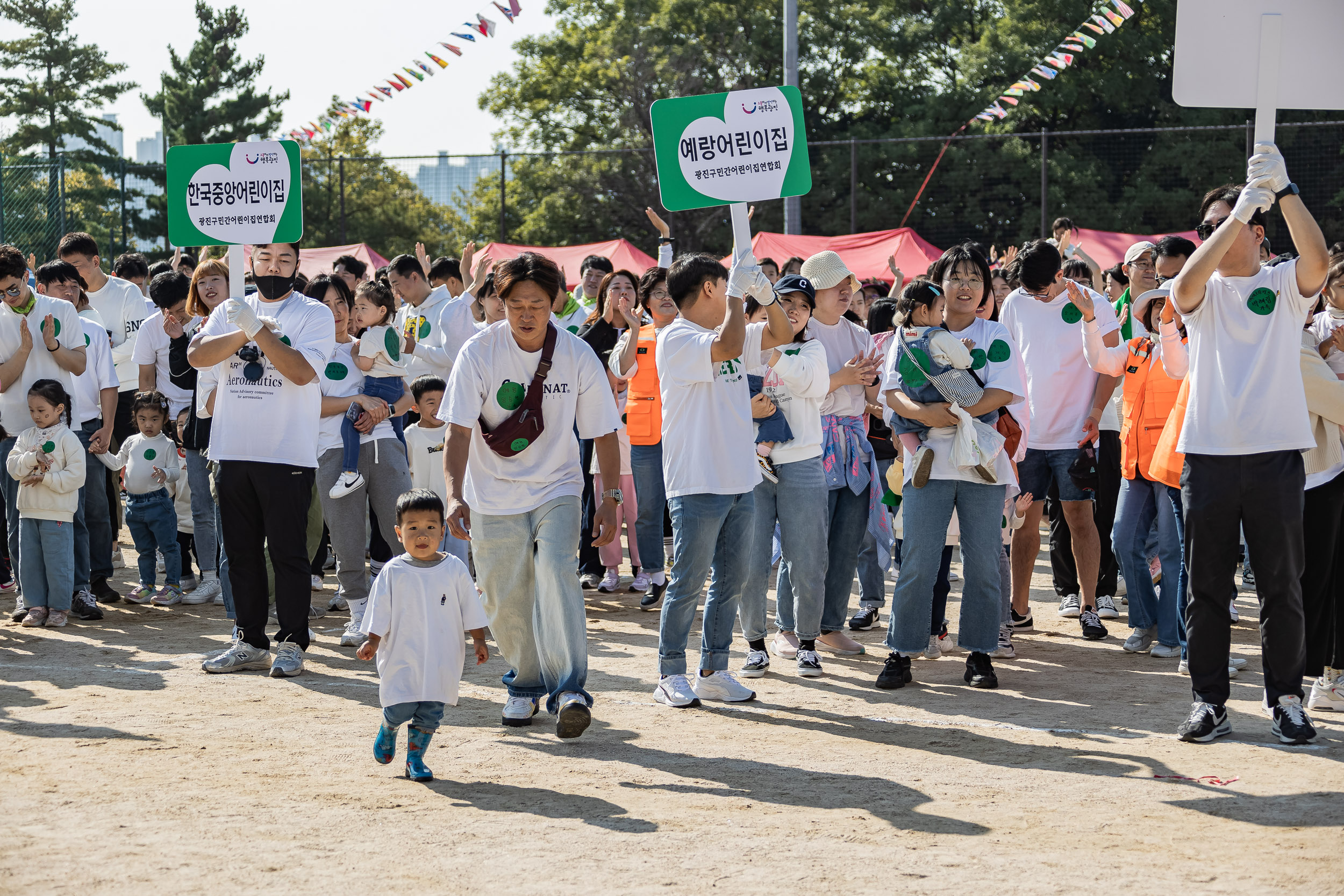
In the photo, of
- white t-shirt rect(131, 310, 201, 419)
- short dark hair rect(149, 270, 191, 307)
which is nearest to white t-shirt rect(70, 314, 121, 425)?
white t-shirt rect(131, 310, 201, 419)

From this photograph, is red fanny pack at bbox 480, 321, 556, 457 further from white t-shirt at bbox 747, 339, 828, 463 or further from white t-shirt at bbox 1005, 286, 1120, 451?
white t-shirt at bbox 1005, 286, 1120, 451

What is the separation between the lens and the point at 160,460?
28.5ft

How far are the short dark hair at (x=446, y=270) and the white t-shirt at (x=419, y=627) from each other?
4744 millimetres

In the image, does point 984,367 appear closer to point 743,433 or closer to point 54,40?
point 743,433

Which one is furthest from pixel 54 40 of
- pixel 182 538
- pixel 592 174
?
pixel 182 538

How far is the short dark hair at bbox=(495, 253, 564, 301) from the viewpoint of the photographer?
530 centimetres

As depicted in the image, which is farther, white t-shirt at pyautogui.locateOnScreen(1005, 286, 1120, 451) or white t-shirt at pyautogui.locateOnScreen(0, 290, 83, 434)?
white t-shirt at pyautogui.locateOnScreen(0, 290, 83, 434)

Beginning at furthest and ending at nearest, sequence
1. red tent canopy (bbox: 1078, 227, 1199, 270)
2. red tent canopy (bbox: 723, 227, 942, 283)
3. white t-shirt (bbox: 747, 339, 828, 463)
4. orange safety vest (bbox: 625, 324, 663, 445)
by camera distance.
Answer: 1. red tent canopy (bbox: 723, 227, 942, 283)
2. red tent canopy (bbox: 1078, 227, 1199, 270)
3. orange safety vest (bbox: 625, 324, 663, 445)
4. white t-shirt (bbox: 747, 339, 828, 463)

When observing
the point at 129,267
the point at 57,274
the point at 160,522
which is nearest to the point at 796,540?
the point at 160,522

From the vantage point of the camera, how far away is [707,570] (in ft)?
19.5

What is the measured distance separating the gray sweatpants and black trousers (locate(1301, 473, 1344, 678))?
4.43 m

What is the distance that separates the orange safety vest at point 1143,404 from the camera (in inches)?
265

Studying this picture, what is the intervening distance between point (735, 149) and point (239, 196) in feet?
7.66

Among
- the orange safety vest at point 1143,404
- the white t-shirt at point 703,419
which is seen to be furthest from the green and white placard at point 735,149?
the orange safety vest at point 1143,404
